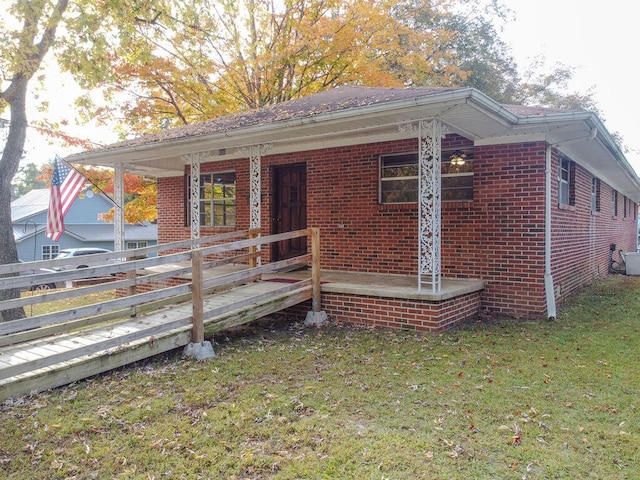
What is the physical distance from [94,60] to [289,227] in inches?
201

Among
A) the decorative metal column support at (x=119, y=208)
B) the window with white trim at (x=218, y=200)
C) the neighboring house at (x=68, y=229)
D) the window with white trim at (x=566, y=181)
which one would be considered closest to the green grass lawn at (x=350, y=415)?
the window with white trim at (x=566, y=181)

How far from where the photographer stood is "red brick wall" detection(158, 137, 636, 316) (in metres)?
6.80

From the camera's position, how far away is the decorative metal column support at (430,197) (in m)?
5.84

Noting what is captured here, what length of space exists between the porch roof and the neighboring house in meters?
19.7

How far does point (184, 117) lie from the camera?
52.4 feet

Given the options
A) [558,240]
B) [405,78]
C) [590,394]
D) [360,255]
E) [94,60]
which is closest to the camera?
[590,394]

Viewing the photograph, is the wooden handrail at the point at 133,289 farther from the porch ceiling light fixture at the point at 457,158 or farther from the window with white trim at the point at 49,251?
the window with white trim at the point at 49,251

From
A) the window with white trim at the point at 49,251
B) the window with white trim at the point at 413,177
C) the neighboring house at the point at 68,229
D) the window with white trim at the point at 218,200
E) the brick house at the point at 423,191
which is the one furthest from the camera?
the window with white trim at the point at 49,251

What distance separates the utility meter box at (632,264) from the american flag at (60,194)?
45.5ft

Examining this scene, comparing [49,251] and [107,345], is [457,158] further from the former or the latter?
[49,251]

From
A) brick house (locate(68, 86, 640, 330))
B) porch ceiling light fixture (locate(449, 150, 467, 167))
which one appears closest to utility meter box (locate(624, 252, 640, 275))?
brick house (locate(68, 86, 640, 330))

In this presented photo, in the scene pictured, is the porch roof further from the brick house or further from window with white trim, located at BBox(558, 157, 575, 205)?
window with white trim, located at BBox(558, 157, 575, 205)

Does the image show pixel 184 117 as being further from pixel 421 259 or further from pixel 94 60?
pixel 421 259

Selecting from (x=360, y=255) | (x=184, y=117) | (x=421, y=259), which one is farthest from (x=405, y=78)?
(x=421, y=259)
